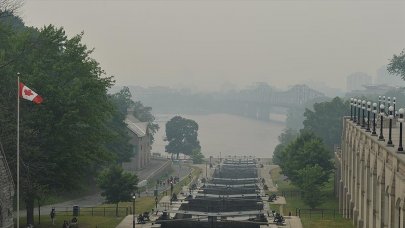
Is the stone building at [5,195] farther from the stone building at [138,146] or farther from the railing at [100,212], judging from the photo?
the stone building at [138,146]

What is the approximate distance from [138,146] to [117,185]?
163 ft

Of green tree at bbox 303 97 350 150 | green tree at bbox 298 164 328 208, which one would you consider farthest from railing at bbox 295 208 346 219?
green tree at bbox 303 97 350 150

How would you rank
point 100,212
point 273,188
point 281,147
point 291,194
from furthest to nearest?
point 281,147 → point 273,188 → point 291,194 → point 100,212

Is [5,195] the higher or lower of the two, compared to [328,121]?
lower

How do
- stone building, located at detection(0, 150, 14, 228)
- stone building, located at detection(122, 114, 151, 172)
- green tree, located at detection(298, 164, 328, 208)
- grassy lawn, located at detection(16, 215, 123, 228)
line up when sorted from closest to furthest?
stone building, located at detection(0, 150, 14, 228), grassy lawn, located at detection(16, 215, 123, 228), green tree, located at detection(298, 164, 328, 208), stone building, located at detection(122, 114, 151, 172)

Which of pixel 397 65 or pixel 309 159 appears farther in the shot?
pixel 397 65

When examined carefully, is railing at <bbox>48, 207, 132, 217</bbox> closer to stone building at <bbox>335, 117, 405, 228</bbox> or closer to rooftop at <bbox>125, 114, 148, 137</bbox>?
stone building at <bbox>335, 117, 405, 228</bbox>

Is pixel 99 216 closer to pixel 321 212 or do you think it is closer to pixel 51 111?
pixel 51 111

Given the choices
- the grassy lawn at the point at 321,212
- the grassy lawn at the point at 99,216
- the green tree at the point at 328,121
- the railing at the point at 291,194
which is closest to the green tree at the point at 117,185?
the grassy lawn at the point at 99,216

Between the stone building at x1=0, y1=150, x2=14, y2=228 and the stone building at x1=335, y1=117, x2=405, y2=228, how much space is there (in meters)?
23.2

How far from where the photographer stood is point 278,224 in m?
56.5

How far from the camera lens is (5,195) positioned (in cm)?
4138

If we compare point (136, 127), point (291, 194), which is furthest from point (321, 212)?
point (136, 127)

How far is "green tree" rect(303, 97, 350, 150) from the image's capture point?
117 metres
